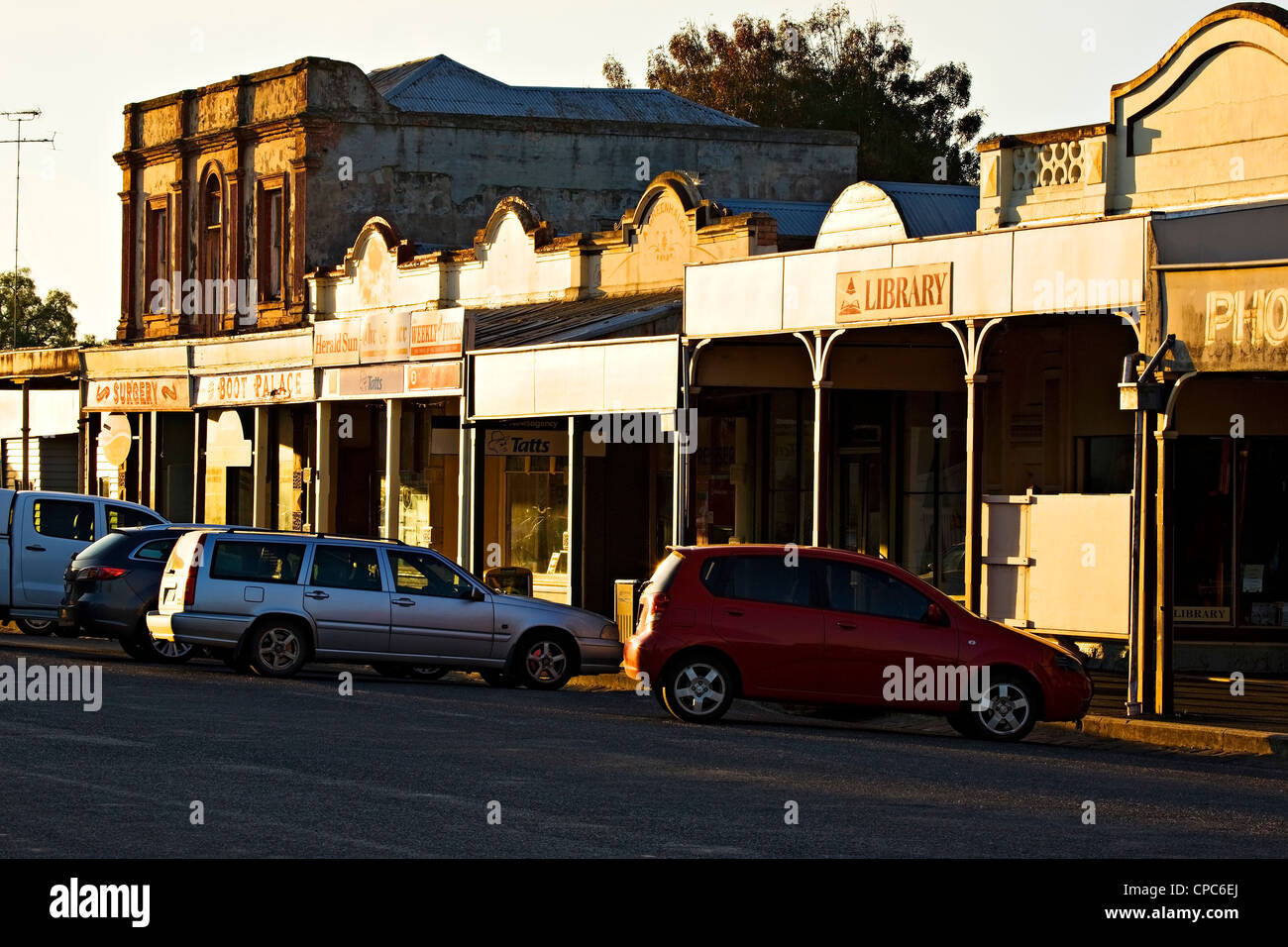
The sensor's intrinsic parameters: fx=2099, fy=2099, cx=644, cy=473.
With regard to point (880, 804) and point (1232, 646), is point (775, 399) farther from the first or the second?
point (880, 804)

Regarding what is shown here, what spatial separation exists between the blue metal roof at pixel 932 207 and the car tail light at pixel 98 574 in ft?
36.6

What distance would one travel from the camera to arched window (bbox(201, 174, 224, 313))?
45.1 metres

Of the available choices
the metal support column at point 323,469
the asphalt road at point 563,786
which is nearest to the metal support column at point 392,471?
the metal support column at point 323,469

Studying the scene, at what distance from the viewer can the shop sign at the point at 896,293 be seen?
74.1 feet

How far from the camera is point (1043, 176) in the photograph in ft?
83.2

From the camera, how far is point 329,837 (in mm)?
10625

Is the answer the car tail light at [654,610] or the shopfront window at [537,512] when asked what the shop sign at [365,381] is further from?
the car tail light at [654,610]

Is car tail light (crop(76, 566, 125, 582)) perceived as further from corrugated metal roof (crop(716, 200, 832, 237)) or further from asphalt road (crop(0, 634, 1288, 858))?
corrugated metal roof (crop(716, 200, 832, 237))

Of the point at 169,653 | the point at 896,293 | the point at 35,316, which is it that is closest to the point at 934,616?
the point at 896,293

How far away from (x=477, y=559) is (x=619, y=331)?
4.67 meters

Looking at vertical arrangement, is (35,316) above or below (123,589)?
above

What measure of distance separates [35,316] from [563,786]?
94.3 m

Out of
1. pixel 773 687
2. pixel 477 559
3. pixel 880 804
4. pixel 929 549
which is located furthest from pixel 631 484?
pixel 880 804

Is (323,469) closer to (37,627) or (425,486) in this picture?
(425,486)
